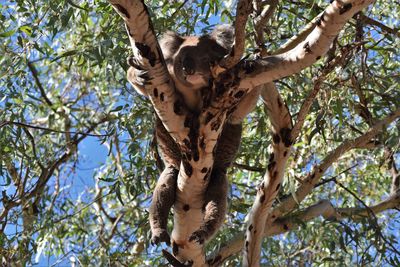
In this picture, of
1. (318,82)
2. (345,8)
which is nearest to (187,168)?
(318,82)

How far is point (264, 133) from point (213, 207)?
1.40m

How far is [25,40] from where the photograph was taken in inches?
200

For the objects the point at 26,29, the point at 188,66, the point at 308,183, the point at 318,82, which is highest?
the point at 26,29

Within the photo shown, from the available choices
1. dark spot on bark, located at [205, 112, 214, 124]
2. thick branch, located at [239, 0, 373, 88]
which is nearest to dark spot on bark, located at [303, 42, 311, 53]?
thick branch, located at [239, 0, 373, 88]

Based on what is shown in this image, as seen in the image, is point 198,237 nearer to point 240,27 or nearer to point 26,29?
point 240,27

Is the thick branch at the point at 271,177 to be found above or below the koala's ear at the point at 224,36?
below

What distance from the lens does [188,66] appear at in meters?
4.28

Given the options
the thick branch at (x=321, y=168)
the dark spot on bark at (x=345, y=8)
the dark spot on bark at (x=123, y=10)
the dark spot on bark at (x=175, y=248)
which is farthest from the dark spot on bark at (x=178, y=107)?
the thick branch at (x=321, y=168)

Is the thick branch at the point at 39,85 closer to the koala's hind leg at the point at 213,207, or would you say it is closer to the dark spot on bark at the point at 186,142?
the koala's hind leg at the point at 213,207

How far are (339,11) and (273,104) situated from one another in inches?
36.8

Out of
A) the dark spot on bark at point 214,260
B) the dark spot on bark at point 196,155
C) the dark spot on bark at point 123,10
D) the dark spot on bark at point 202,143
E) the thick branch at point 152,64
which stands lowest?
the dark spot on bark at point 214,260

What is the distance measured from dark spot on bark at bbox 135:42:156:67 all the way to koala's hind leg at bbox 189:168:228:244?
40.8 inches

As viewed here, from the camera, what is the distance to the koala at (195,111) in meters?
4.04

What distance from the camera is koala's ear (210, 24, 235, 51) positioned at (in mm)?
4648
